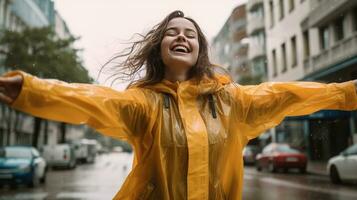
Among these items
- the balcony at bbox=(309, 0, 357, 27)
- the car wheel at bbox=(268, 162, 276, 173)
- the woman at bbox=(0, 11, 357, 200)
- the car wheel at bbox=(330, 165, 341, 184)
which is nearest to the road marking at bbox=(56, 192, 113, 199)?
the car wheel at bbox=(330, 165, 341, 184)

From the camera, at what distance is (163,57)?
252cm

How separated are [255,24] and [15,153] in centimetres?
3112

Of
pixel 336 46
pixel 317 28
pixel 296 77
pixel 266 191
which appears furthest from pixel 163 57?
pixel 296 77

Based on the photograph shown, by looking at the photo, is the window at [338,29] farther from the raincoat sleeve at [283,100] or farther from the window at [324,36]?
the raincoat sleeve at [283,100]

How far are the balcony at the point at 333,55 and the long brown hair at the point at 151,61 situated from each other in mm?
18484

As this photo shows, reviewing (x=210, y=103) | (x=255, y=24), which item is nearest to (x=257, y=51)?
(x=255, y=24)

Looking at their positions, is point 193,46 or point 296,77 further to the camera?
point 296,77

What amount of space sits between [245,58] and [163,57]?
52.9m

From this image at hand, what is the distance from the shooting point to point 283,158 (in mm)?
21406

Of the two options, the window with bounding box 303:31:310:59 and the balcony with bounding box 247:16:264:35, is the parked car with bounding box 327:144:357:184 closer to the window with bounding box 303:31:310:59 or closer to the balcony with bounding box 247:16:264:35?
the window with bounding box 303:31:310:59

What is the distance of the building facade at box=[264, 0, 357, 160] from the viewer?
22266 mm

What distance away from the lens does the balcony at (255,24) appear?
42844 millimetres

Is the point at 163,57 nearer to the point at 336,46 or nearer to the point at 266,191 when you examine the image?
the point at 266,191

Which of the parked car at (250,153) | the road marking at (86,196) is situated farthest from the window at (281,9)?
the road marking at (86,196)
